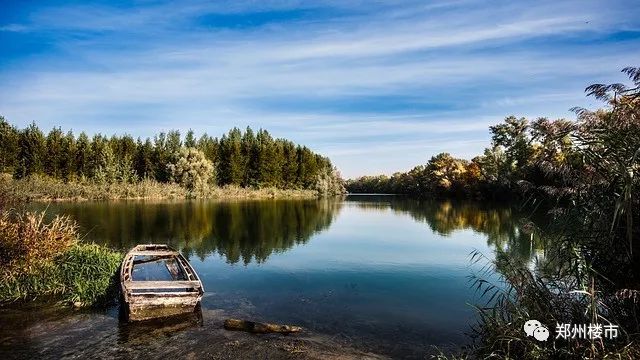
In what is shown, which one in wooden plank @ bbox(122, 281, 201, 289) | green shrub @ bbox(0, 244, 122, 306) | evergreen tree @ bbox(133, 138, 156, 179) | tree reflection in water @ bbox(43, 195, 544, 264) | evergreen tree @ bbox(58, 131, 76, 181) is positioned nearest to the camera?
wooden plank @ bbox(122, 281, 201, 289)

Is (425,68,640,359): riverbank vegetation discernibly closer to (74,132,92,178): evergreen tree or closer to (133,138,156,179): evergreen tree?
(74,132,92,178): evergreen tree

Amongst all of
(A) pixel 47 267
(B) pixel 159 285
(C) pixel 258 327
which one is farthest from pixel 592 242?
(A) pixel 47 267

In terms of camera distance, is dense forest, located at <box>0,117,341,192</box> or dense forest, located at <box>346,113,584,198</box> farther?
dense forest, located at <box>0,117,341,192</box>

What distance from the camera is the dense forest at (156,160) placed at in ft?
215

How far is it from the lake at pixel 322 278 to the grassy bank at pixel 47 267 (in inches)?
44.6

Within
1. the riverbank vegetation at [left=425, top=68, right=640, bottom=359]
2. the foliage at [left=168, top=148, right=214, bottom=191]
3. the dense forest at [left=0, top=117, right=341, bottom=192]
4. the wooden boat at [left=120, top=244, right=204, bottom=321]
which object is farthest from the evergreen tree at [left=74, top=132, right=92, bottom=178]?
the riverbank vegetation at [left=425, top=68, right=640, bottom=359]

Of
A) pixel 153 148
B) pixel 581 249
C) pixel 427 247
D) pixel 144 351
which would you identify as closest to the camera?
pixel 581 249

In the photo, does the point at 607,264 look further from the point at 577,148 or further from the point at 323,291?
the point at 323,291

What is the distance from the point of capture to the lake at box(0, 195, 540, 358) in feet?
38.0

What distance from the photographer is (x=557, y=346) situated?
293 inches

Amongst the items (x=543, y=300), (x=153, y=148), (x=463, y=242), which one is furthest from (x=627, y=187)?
(x=153, y=148)

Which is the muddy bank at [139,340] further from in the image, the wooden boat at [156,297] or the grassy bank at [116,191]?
the grassy bank at [116,191]

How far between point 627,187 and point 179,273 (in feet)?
48.0

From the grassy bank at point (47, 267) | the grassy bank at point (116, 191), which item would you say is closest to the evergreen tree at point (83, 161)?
the grassy bank at point (116, 191)
